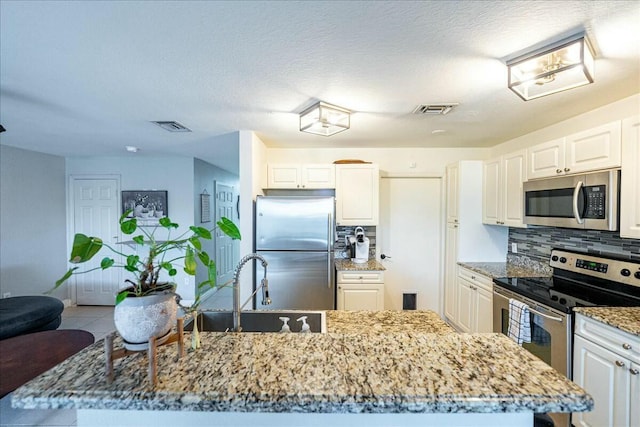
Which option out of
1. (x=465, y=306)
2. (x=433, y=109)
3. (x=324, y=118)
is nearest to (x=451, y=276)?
(x=465, y=306)

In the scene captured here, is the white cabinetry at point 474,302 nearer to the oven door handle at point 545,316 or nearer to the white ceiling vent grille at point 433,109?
the oven door handle at point 545,316

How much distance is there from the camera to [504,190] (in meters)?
2.90

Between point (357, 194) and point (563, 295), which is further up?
point (357, 194)

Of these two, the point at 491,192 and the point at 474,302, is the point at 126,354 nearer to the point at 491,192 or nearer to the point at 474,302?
the point at 474,302

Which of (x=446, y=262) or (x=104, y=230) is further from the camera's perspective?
(x=104, y=230)

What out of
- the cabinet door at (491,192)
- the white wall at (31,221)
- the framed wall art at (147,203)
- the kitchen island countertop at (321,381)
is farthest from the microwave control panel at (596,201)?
the white wall at (31,221)

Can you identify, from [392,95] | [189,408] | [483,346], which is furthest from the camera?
[392,95]

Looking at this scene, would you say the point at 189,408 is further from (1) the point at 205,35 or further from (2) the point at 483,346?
(1) the point at 205,35

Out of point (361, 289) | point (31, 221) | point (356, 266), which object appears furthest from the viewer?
point (31, 221)

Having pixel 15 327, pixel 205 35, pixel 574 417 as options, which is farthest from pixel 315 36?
pixel 15 327

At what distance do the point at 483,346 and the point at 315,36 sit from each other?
4.84 ft

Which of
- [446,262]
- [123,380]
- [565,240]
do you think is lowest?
[446,262]

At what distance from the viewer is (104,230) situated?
14.8 feet

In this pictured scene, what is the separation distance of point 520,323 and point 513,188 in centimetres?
132
